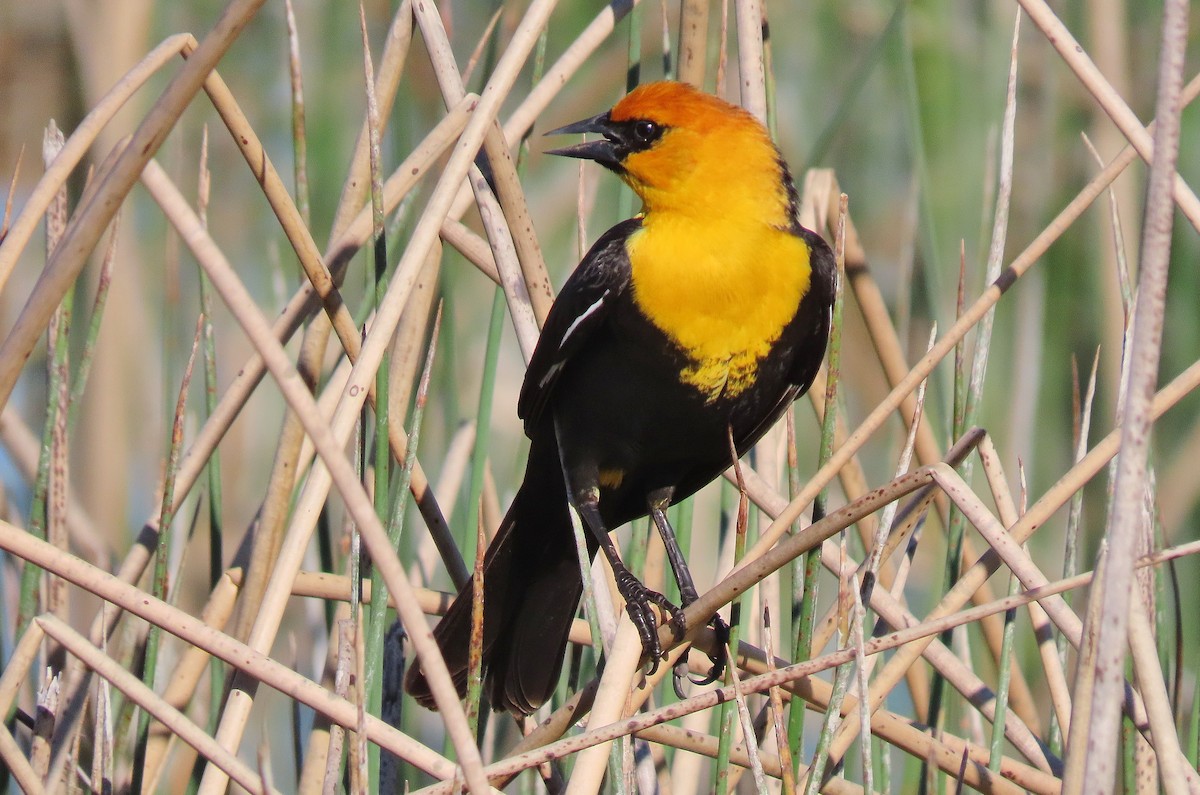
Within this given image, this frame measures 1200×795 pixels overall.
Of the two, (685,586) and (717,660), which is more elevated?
(685,586)

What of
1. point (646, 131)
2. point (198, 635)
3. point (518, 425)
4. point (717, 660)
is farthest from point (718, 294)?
point (518, 425)

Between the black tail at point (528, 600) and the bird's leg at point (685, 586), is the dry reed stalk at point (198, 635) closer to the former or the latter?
the black tail at point (528, 600)

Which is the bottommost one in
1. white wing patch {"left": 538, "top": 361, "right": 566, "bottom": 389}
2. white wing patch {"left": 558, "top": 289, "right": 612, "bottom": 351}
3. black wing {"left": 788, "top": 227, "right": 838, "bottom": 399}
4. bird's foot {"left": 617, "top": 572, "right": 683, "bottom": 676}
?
bird's foot {"left": 617, "top": 572, "right": 683, "bottom": 676}

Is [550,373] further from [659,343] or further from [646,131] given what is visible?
[646,131]

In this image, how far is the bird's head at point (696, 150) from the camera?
87.0 inches

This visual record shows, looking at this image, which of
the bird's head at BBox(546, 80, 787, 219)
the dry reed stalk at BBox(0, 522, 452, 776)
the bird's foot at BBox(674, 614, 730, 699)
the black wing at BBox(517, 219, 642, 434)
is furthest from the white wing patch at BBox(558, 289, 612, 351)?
the dry reed stalk at BBox(0, 522, 452, 776)

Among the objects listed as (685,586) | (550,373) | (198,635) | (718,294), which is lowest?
(198,635)

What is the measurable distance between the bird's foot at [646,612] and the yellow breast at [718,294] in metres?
0.34

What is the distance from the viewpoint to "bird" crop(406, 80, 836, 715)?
2166mm

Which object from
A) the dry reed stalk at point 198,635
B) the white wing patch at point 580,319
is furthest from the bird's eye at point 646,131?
the dry reed stalk at point 198,635

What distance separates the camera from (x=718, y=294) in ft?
7.05

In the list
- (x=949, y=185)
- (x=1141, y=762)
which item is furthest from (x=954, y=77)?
Result: (x=1141, y=762)

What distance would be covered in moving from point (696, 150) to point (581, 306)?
33 cm

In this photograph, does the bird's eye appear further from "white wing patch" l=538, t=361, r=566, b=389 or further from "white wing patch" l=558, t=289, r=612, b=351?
"white wing patch" l=538, t=361, r=566, b=389
